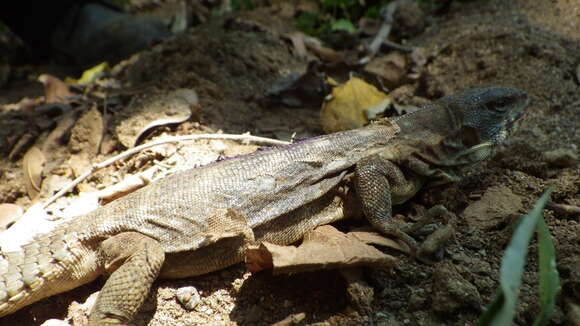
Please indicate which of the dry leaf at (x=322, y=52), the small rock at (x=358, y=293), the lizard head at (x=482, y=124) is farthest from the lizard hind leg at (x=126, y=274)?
the dry leaf at (x=322, y=52)

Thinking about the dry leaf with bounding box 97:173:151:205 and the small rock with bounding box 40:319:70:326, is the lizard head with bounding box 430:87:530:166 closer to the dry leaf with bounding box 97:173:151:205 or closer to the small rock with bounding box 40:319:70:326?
the dry leaf with bounding box 97:173:151:205

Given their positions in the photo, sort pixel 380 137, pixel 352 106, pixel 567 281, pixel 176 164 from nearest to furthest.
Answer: pixel 567 281
pixel 380 137
pixel 176 164
pixel 352 106

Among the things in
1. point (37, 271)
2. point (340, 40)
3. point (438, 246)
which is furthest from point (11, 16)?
point (438, 246)

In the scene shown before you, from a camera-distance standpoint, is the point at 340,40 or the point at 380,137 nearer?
the point at 380,137

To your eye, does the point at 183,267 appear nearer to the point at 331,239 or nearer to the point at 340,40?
the point at 331,239

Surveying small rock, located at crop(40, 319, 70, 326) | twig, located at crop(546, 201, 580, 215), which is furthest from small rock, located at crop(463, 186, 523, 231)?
small rock, located at crop(40, 319, 70, 326)

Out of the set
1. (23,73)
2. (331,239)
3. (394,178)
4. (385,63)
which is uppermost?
(385,63)

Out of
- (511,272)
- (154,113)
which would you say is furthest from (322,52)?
(511,272)
